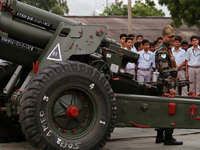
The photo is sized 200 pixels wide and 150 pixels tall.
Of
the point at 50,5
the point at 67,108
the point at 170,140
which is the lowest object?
the point at 170,140

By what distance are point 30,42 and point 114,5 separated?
6027 cm

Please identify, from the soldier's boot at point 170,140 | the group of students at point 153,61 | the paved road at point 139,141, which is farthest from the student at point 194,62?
the soldier's boot at point 170,140

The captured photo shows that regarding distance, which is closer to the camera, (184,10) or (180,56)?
(180,56)

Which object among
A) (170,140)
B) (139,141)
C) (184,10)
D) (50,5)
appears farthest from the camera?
(50,5)

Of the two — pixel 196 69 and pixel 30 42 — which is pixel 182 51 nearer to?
pixel 196 69

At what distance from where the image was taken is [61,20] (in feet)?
18.5

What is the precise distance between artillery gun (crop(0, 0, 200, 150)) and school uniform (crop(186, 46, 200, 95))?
4.43 metres

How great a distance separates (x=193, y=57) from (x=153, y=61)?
114cm

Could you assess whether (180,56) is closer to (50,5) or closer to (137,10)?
(50,5)

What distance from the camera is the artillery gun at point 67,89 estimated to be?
450 cm

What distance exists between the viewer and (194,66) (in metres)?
10.4

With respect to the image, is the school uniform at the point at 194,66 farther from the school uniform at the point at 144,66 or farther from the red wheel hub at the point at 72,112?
the red wheel hub at the point at 72,112

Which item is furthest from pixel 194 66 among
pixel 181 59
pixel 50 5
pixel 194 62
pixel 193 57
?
pixel 50 5

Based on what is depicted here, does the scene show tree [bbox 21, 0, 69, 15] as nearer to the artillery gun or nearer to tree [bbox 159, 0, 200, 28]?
tree [bbox 159, 0, 200, 28]
